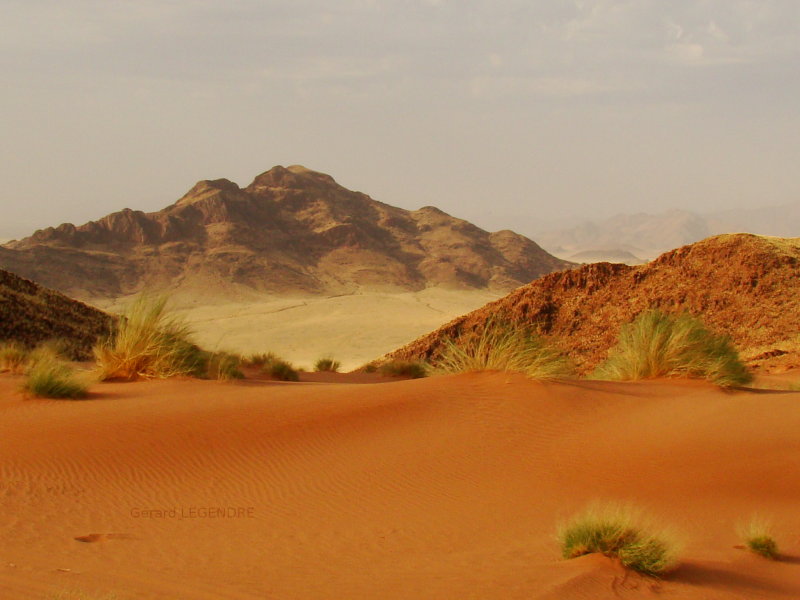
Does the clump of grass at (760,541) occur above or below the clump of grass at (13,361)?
below

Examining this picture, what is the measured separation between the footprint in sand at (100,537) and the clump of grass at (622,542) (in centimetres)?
291

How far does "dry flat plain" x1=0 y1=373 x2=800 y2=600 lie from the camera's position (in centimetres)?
454

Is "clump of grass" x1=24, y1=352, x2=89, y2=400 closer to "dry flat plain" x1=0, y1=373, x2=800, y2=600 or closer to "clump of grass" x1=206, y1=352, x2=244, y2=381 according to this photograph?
"dry flat plain" x1=0, y1=373, x2=800, y2=600

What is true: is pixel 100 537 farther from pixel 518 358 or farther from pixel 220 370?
pixel 220 370

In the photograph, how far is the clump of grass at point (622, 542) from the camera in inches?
185

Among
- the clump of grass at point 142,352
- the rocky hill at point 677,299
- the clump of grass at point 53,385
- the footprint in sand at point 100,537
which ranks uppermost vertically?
the rocky hill at point 677,299

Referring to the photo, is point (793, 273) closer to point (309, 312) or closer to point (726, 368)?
point (726, 368)

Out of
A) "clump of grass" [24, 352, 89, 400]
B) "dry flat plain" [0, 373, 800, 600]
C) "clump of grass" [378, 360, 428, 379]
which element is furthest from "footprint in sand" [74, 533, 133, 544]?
"clump of grass" [378, 360, 428, 379]

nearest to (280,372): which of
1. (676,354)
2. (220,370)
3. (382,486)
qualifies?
(220,370)

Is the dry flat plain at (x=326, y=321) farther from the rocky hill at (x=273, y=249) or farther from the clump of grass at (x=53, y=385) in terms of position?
the clump of grass at (x=53, y=385)

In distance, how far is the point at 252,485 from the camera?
6746 millimetres

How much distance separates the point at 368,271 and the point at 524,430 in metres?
61.0

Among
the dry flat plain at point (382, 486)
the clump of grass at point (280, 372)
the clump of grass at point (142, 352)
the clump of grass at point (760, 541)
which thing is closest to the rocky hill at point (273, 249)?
the clump of grass at point (280, 372)

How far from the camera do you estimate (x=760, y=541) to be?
5.46m
